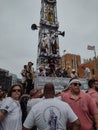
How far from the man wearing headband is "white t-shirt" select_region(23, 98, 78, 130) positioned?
0.66 metres

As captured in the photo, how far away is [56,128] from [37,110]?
0.32 m

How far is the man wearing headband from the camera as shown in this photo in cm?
336

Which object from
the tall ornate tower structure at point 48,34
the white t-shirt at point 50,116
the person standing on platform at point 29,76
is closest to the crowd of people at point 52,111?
the white t-shirt at point 50,116

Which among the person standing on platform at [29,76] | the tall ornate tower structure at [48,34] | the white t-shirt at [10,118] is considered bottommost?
the white t-shirt at [10,118]

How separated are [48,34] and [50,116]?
27131 mm

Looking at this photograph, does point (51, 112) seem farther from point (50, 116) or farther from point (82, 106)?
point (82, 106)

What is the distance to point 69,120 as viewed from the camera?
9.13ft

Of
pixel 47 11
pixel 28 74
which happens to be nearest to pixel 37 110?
pixel 28 74

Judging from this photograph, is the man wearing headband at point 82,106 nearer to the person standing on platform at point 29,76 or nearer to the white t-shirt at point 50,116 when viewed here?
the white t-shirt at point 50,116

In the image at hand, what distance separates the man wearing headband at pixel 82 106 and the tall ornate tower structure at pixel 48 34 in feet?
71.9

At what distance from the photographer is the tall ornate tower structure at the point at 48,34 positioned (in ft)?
89.8

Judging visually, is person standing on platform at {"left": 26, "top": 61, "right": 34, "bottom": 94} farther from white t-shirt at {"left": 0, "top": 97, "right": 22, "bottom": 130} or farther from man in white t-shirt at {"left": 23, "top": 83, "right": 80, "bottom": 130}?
man in white t-shirt at {"left": 23, "top": 83, "right": 80, "bottom": 130}

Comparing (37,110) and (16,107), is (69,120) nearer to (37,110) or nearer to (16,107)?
(37,110)

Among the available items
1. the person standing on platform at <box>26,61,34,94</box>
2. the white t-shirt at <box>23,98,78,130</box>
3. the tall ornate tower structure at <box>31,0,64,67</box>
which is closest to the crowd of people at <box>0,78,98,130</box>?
the white t-shirt at <box>23,98,78,130</box>
